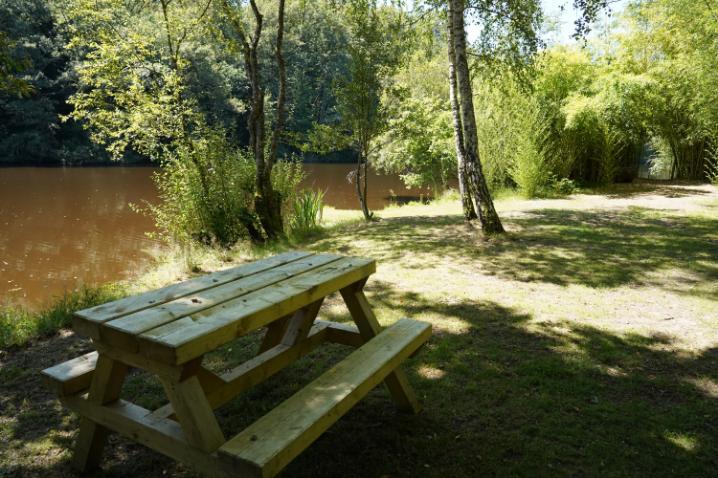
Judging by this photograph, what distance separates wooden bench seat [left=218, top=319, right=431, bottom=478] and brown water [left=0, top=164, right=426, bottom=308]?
690cm

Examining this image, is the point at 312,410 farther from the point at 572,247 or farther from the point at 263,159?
the point at 263,159

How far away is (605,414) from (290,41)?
135 feet

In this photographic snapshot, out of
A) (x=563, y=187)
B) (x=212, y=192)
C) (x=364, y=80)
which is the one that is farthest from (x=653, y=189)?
(x=212, y=192)

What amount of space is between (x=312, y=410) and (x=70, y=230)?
13301 mm

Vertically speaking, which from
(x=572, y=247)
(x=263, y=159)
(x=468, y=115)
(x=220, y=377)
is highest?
(x=468, y=115)

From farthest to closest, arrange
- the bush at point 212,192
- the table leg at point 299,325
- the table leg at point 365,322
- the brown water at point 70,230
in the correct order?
1. the brown water at point 70,230
2. the bush at point 212,192
3. the table leg at point 299,325
4. the table leg at point 365,322

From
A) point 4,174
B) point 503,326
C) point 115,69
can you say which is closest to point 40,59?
point 4,174

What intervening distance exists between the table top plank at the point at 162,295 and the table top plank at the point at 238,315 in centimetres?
25

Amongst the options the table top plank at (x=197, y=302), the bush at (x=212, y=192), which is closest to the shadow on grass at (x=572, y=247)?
the bush at (x=212, y=192)

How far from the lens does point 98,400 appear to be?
2.04 metres

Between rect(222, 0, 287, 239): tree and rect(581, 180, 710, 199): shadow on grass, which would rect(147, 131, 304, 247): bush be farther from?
rect(581, 180, 710, 199): shadow on grass

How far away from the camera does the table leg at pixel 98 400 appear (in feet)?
6.53

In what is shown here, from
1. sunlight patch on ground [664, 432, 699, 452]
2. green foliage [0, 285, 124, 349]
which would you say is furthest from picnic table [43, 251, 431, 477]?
green foliage [0, 285, 124, 349]

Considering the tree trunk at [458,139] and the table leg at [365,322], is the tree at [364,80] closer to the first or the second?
the tree trunk at [458,139]
